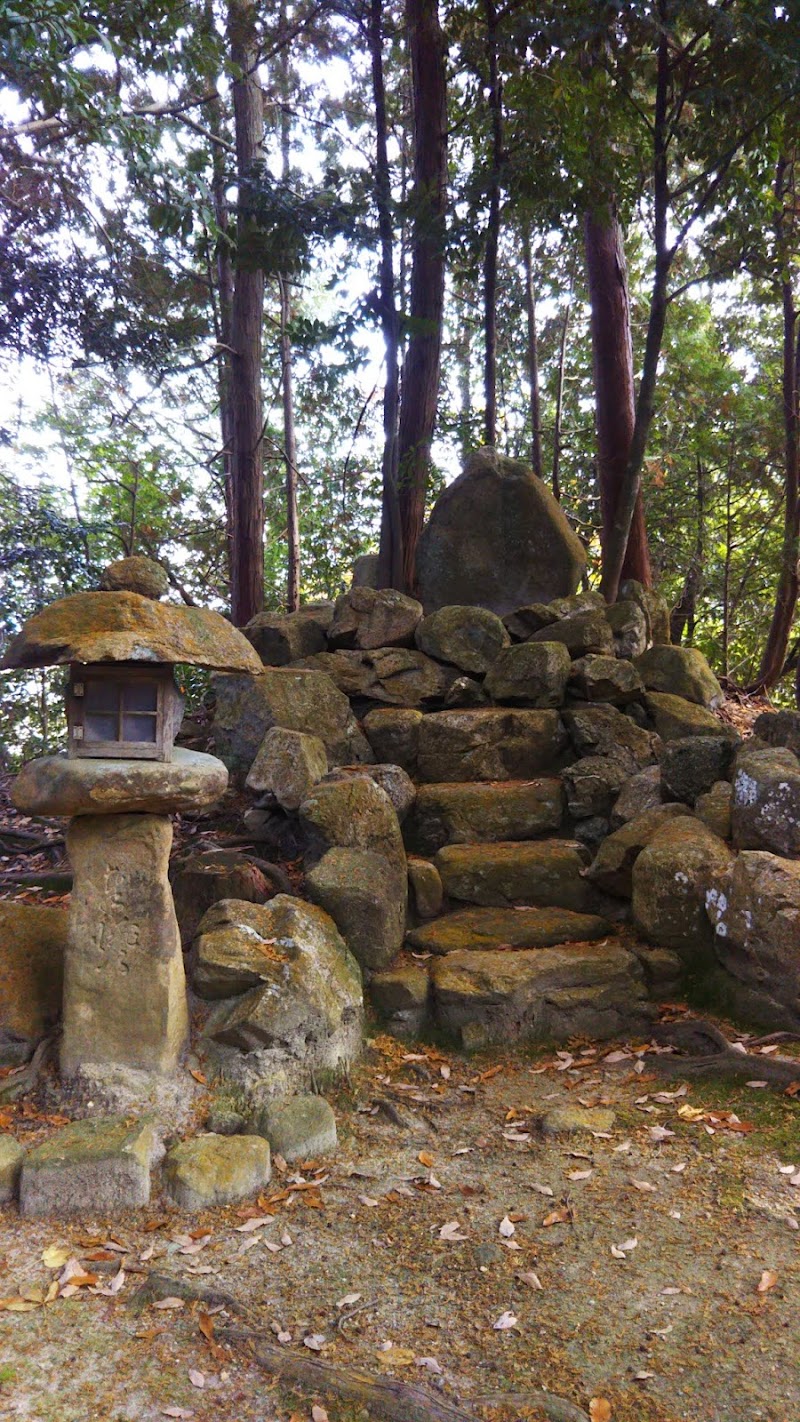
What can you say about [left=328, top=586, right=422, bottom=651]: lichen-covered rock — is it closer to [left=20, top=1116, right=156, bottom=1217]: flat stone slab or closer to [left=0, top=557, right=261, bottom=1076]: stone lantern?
[left=0, top=557, right=261, bottom=1076]: stone lantern

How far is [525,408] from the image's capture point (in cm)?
1574

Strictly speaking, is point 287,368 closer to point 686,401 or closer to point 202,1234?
point 686,401

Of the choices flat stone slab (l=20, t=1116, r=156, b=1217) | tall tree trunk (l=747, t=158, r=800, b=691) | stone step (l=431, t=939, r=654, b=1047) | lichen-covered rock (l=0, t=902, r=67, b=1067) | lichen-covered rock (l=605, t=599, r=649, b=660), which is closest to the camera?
flat stone slab (l=20, t=1116, r=156, b=1217)

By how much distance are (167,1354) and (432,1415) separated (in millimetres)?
992

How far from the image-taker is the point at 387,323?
352 inches

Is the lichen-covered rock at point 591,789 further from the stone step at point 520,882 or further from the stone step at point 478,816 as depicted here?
the stone step at point 520,882

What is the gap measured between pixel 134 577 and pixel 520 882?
349 centimetres

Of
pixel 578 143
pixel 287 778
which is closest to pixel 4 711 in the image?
pixel 287 778

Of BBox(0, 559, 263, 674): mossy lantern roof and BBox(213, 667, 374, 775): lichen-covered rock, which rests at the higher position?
BBox(0, 559, 263, 674): mossy lantern roof

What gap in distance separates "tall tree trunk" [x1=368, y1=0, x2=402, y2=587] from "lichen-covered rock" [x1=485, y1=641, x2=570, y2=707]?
6.59 ft

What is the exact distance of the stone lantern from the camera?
15.0 feet

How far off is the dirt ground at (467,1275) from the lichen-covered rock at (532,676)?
377 centimetres

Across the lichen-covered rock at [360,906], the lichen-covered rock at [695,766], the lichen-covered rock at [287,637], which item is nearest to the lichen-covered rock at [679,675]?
the lichen-covered rock at [695,766]

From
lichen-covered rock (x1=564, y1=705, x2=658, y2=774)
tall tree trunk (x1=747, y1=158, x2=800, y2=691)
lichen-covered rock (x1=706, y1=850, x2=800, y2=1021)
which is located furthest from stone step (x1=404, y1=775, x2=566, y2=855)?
tall tree trunk (x1=747, y1=158, x2=800, y2=691)
